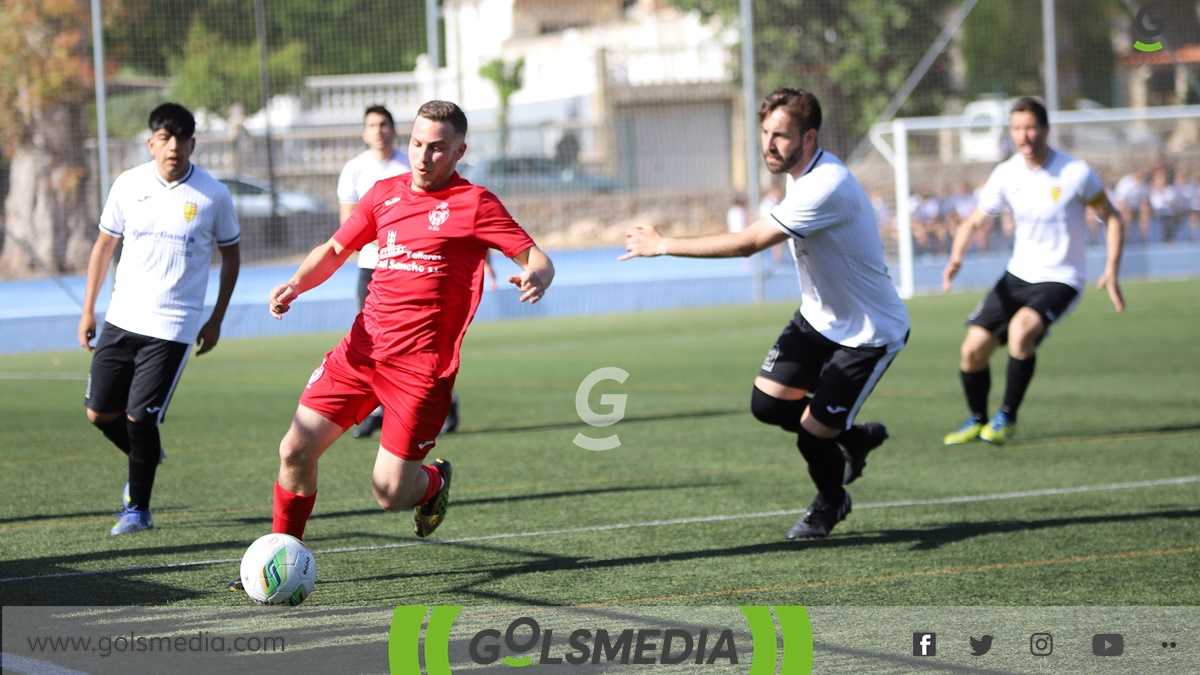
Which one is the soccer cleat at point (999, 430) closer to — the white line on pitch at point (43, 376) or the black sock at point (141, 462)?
the black sock at point (141, 462)

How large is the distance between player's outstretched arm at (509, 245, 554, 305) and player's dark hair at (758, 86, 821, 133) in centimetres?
159

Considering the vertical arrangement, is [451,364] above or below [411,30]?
below

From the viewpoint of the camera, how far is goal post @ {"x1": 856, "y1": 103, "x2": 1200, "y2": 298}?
26.2 metres

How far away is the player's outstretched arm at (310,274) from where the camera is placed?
213 inches

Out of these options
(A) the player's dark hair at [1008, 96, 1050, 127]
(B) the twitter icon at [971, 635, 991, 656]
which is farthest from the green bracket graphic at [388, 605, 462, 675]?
(A) the player's dark hair at [1008, 96, 1050, 127]

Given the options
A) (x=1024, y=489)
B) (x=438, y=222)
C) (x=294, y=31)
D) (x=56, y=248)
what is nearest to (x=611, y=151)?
(x=294, y=31)

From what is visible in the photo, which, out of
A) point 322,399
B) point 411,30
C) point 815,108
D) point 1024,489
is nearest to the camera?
point 322,399

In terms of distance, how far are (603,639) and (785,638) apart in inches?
24.5

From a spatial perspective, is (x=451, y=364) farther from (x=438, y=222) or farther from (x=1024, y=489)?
(x=1024, y=489)

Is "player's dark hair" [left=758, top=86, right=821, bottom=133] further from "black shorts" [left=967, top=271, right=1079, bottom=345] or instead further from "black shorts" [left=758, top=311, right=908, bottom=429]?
"black shorts" [left=967, top=271, right=1079, bottom=345]

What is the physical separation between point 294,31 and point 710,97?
7.86 meters

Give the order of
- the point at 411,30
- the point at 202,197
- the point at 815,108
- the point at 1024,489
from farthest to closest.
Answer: the point at 411,30 → the point at 1024,489 → the point at 202,197 → the point at 815,108

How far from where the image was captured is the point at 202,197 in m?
7.46

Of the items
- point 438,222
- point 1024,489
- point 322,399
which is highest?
point 438,222
